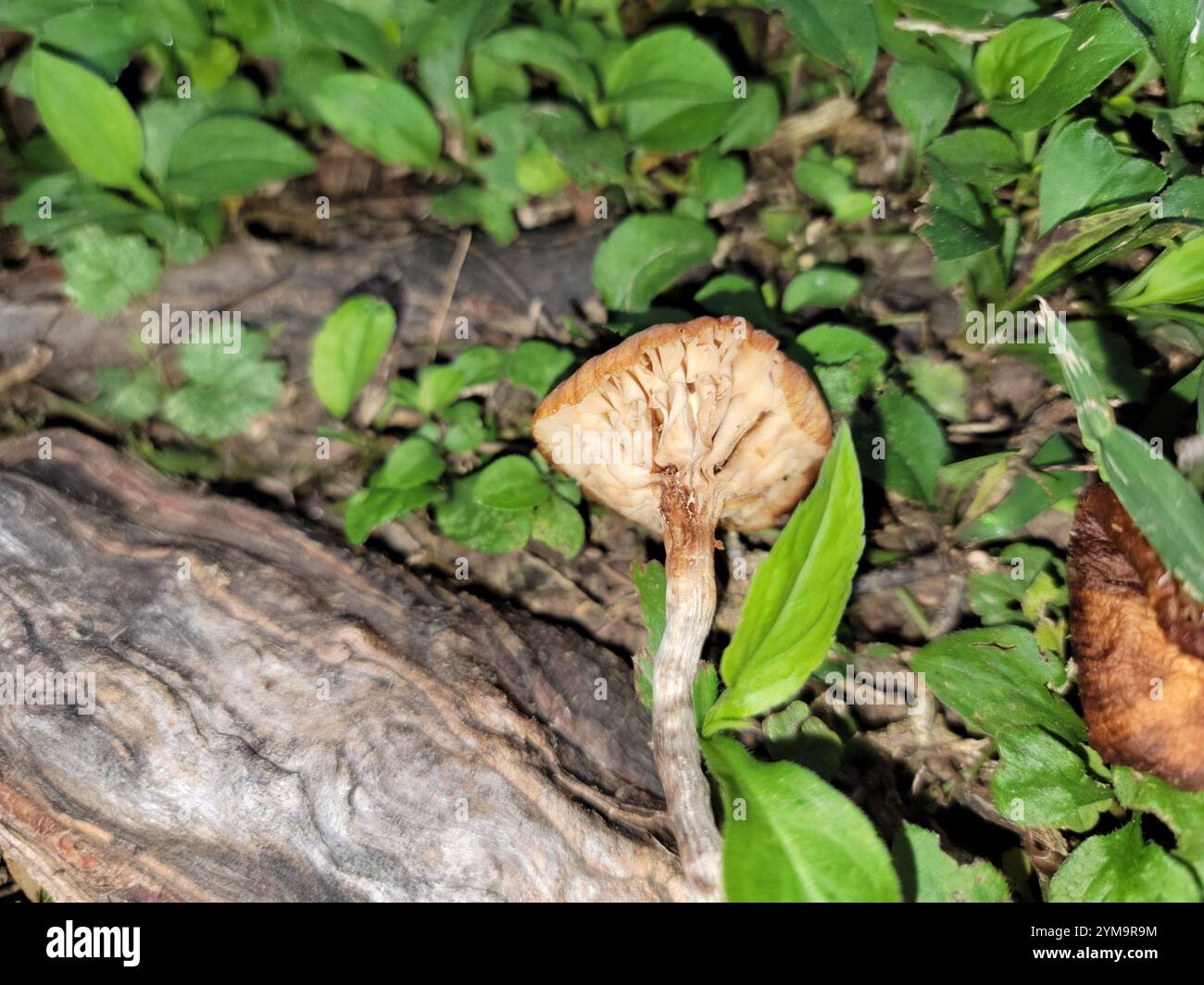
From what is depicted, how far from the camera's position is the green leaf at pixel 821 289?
12.9 feet

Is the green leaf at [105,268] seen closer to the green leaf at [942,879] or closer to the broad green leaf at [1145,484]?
the broad green leaf at [1145,484]

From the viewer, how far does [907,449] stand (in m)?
3.57

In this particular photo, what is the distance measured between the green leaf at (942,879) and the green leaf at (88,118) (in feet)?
14.3

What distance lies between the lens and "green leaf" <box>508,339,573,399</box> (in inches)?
150

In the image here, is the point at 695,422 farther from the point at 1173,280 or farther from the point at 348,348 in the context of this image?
the point at 1173,280

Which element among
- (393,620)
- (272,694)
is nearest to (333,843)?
(272,694)

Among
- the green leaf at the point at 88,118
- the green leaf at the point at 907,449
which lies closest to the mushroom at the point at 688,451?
the green leaf at the point at 907,449

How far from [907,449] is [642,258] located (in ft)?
4.64

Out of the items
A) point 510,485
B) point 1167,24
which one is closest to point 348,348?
point 510,485

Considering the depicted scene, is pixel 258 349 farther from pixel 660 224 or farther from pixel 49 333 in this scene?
pixel 660 224

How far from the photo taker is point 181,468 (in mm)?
3893

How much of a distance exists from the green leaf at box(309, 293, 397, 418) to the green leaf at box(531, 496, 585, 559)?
40.4 inches

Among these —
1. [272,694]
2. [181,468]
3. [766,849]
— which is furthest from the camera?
[181,468]

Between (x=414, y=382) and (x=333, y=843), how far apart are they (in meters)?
2.12
